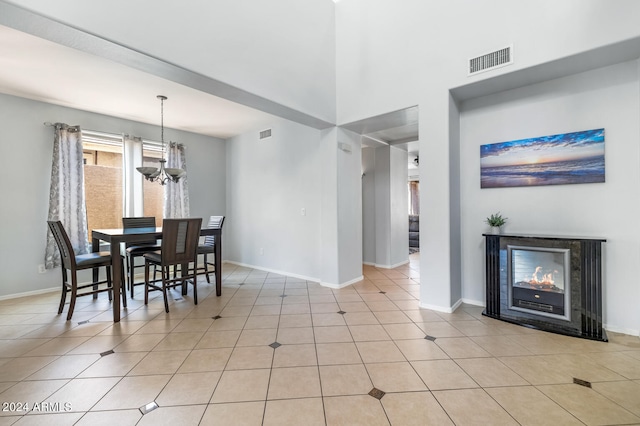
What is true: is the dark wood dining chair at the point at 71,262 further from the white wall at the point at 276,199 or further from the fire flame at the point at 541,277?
the fire flame at the point at 541,277

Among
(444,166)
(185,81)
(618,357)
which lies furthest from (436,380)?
(185,81)

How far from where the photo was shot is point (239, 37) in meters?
2.79

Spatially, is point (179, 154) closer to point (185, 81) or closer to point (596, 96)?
point (185, 81)

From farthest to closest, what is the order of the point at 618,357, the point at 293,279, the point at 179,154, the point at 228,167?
1. the point at 228,167
2. the point at 179,154
3. the point at 293,279
4. the point at 618,357

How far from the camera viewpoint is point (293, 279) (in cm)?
470

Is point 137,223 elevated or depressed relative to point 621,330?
elevated

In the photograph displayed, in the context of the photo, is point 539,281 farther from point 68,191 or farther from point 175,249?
point 68,191

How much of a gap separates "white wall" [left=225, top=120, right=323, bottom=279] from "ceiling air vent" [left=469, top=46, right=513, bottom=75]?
2.31m

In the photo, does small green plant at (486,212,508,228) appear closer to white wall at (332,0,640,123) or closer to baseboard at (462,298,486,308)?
baseboard at (462,298,486,308)

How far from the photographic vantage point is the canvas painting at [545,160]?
2.63 metres

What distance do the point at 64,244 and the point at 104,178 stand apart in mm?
2087

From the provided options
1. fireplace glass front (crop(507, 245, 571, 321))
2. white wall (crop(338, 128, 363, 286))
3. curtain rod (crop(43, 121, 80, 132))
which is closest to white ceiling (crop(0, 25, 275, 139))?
curtain rod (crop(43, 121, 80, 132))

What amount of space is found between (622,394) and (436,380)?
3.62ft

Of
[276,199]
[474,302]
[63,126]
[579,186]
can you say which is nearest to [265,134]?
[276,199]
